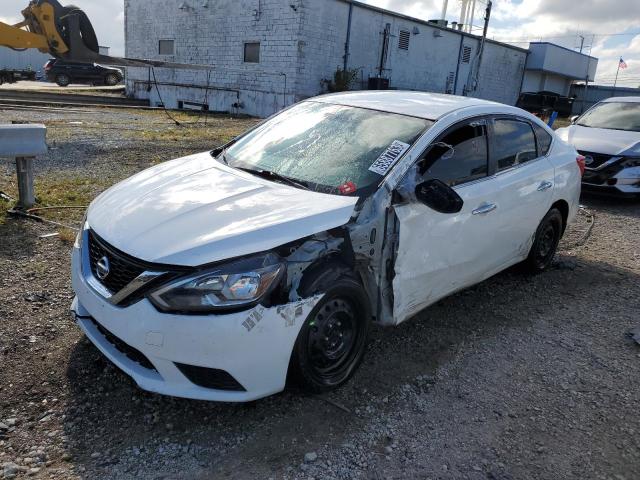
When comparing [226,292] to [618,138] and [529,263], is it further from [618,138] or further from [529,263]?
[618,138]

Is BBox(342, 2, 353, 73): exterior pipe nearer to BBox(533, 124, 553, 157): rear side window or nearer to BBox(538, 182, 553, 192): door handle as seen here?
BBox(533, 124, 553, 157): rear side window

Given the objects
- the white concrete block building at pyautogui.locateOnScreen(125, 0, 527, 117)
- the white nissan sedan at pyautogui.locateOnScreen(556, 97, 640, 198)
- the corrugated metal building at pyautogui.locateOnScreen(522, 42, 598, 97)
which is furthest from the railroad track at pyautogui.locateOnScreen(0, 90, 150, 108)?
the corrugated metal building at pyautogui.locateOnScreen(522, 42, 598, 97)

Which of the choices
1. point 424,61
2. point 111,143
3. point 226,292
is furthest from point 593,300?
point 424,61

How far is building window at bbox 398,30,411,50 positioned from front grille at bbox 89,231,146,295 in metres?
24.8

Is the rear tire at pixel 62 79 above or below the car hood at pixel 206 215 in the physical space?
below

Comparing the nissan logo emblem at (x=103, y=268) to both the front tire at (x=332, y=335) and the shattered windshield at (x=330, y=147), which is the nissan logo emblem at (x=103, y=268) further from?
the shattered windshield at (x=330, y=147)

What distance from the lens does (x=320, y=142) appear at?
3742mm

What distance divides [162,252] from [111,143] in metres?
9.30

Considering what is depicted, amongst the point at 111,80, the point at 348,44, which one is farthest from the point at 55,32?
the point at 111,80

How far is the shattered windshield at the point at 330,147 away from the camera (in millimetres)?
3365

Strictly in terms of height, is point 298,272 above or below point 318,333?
above

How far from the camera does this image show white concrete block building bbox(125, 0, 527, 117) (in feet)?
70.7

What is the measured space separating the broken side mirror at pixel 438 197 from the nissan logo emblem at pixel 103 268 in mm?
1831

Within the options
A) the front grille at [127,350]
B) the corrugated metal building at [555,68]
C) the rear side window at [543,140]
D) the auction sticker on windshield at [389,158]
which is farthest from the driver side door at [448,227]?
the corrugated metal building at [555,68]
